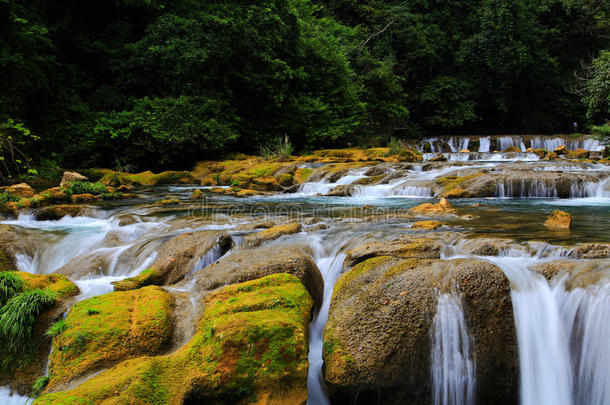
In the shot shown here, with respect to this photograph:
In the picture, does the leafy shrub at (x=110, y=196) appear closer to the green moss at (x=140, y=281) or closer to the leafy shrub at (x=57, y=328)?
the green moss at (x=140, y=281)

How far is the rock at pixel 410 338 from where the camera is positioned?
2920mm

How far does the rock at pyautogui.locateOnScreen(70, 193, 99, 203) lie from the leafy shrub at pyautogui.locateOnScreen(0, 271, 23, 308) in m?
6.52

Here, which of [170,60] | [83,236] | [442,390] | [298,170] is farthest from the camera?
[170,60]

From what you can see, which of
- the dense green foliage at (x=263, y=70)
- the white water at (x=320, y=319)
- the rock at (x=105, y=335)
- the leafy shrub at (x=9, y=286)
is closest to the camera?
the rock at (x=105, y=335)

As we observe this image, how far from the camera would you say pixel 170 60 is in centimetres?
1655

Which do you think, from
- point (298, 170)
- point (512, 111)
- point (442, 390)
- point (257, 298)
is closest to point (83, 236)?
point (257, 298)

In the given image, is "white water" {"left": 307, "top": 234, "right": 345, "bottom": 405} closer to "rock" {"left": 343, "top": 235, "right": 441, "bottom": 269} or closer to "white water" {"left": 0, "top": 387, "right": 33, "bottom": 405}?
"rock" {"left": 343, "top": 235, "right": 441, "bottom": 269}

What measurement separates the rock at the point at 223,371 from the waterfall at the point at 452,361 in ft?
3.72

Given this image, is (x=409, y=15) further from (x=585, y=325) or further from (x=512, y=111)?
(x=585, y=325)

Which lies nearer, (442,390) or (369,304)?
(442,390)

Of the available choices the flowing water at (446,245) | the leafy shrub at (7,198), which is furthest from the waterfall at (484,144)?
the leafy shrub at (7,198)

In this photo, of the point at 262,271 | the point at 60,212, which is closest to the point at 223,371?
the point at 262,271

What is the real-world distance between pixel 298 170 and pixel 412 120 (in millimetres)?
19002

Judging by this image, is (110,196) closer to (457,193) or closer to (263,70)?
(457,193)
